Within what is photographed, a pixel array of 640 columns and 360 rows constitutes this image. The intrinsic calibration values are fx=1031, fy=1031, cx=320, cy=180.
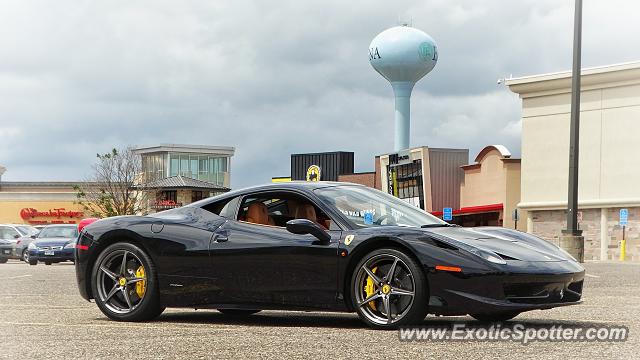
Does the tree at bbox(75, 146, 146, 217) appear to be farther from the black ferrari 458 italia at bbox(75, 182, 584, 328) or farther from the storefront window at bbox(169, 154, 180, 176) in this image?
the black ferrari 458 italia at bbox(75, 182, 584, 328)

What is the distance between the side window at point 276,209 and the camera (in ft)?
28.7

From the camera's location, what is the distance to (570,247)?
86.6 ft

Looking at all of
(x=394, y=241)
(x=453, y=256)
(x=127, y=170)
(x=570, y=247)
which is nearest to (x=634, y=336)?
(x=453, y=256)

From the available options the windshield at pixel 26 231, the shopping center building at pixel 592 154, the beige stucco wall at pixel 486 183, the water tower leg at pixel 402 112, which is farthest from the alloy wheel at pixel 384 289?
the water tower leg at pixel 402 112

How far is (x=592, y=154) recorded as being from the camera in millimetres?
55406

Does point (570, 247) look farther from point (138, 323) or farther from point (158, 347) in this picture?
point (158, 347)

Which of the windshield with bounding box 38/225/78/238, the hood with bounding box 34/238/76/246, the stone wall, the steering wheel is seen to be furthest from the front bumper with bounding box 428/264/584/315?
the stone wall

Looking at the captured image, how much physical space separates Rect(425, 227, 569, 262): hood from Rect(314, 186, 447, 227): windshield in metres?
0.41

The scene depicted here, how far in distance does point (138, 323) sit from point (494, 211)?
6091cm

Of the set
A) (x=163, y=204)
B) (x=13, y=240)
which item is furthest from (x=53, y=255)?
(x=163, y=204)

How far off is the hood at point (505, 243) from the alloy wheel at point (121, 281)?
2.70m

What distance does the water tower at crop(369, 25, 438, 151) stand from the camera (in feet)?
249

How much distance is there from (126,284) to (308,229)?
6.47ft

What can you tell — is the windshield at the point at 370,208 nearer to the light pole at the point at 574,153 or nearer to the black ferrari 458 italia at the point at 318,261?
the black ferrari 458 italia at the point at 318,261
